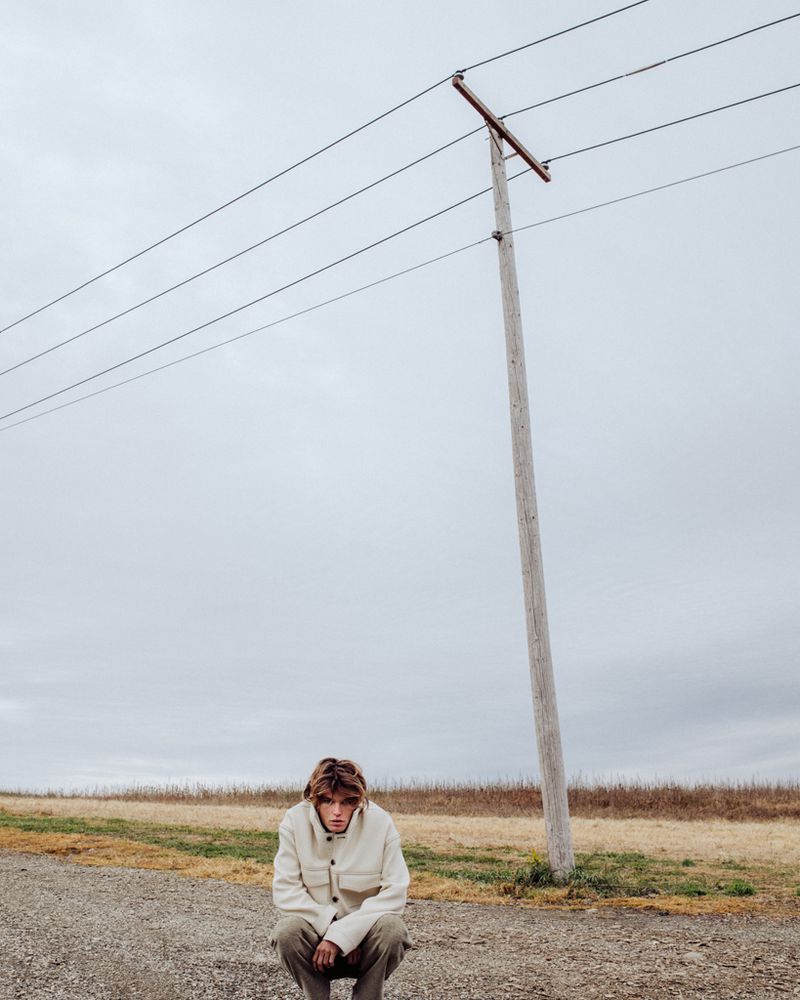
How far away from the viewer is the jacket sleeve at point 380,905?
488 cm

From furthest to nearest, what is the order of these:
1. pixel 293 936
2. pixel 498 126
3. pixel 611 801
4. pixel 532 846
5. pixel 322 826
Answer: pixel 611 801 < pixel 532 846 < pixel 498 126 < pixel 322 826 < pixel 293 936

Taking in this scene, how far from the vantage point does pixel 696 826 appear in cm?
2517

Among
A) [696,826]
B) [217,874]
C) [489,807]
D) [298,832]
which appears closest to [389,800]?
[489,807]

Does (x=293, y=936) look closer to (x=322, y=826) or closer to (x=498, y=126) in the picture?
(x=322, y=826)

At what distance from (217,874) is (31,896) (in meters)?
2.69

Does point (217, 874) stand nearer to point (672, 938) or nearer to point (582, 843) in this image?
point (672, 938)

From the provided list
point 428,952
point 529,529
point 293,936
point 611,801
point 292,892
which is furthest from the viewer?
point 611,801

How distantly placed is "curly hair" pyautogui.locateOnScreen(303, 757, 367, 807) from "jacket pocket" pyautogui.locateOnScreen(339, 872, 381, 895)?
14.7 inches

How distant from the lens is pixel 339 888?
5.10 metres

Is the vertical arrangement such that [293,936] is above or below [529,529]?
below

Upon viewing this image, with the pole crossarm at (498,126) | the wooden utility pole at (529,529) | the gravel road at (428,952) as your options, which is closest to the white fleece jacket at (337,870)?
the gravel road at (428,952)

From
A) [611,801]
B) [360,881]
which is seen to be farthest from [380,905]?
[611,801]

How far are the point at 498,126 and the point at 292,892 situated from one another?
41.4 ft

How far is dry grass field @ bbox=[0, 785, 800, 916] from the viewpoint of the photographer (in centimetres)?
1153
